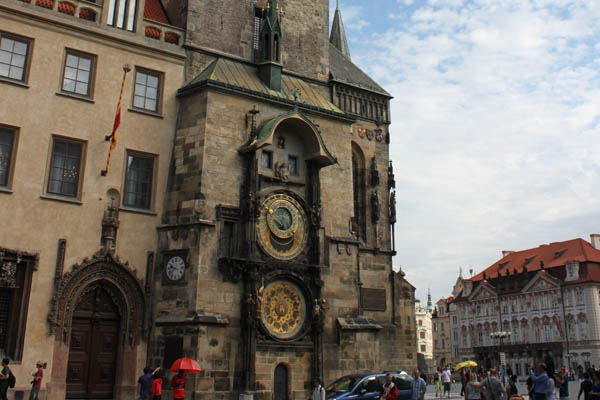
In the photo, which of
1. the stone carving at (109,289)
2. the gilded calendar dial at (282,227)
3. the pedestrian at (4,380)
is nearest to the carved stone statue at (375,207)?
the gilded calendar dial at (282,227)

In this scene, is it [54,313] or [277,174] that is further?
[277,174]

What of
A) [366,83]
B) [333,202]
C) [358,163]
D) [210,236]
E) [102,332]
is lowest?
[102,332]

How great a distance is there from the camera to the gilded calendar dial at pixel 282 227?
21.4 m

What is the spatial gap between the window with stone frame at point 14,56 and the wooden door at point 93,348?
7054mm

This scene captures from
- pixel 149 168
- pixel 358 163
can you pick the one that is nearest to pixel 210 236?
pixel 149 168

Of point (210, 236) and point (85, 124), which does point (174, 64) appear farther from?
point (210, 236)

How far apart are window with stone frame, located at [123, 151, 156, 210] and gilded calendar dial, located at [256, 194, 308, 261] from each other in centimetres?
384

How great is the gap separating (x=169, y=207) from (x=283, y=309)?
514cm

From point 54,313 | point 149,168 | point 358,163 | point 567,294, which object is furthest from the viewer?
point 567,294

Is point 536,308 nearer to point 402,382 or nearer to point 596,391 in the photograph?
point 402,382

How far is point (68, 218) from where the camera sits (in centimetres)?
1931

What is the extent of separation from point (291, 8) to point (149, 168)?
31.5 ft

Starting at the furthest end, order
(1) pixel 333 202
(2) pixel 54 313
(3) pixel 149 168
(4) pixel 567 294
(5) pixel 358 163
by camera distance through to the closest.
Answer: (4) pixel 567 294 → (5) pixel 358 163 → (1) pixel 333 202 → (3) pixel 149 168 → (2) pixel 54 313

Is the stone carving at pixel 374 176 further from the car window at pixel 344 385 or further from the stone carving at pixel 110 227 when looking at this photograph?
the stone carving at pixel 110 227
